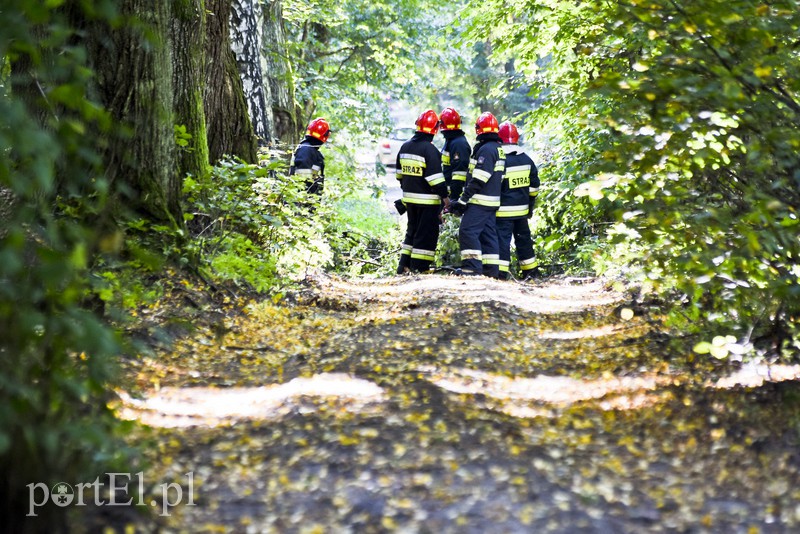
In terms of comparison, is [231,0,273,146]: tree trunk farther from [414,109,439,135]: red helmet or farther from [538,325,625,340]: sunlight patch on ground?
[538,325,625,340]: sunlight patch on ground

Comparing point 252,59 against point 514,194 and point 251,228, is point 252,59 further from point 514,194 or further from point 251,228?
point 514,194

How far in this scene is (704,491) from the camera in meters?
3.60

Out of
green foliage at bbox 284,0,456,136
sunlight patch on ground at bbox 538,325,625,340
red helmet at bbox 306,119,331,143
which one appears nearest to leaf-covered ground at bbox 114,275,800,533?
sunlight patch on ground at bbox 538,325,625,340

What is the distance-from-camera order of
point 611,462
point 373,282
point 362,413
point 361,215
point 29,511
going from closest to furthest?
point 29,511 → point 611,462 → point 362,413 → point 373,282 → point 361,215

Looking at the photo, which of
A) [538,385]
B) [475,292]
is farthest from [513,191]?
[538,385]

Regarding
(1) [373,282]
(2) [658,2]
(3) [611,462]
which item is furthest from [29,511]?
(1) [373,282]

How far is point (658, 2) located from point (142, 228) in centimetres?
426

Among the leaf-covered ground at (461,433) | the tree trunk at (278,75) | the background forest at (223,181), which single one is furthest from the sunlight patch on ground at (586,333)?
the tree trunk at (278,75)

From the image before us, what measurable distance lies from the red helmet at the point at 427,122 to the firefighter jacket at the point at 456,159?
18.9 inches

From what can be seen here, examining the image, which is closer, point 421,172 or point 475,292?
point 475,292

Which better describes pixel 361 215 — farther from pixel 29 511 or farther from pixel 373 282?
pixel 29 511

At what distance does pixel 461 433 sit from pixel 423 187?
29.5ft

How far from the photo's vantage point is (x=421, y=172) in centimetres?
1265

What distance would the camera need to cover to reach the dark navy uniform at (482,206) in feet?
39.3
